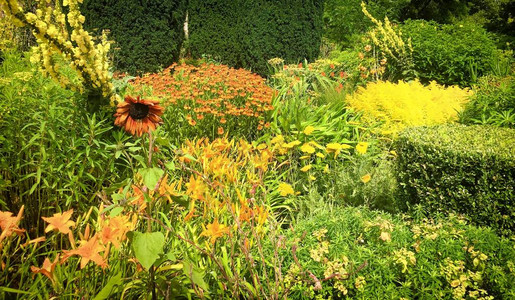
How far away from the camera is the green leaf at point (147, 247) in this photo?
1.36 m

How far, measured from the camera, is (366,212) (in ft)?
8.59

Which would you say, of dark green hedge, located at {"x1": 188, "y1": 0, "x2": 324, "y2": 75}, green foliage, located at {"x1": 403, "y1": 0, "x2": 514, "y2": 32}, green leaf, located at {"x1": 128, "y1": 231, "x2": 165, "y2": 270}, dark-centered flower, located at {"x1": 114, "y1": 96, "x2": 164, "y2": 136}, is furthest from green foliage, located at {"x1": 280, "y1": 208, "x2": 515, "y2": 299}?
green foliage, located at {"x1": 403, "y1": 0, "x2": 514, "y2": 32}

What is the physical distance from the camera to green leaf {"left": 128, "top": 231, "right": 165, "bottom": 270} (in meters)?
1.36

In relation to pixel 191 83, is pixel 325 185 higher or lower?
lower

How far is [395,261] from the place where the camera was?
1970mm

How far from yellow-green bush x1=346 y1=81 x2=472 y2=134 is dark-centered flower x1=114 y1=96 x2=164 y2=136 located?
122 inches

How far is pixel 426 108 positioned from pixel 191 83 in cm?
274

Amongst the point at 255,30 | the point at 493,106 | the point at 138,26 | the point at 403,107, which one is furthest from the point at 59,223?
the point at 255,30

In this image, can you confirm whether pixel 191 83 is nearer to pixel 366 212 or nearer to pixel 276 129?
pixel 276 129

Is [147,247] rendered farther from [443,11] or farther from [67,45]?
[443,11]

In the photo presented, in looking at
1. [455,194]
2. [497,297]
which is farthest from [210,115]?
[497,297]

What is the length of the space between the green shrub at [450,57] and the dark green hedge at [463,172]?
3.47m

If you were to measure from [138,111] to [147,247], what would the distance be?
604 mm

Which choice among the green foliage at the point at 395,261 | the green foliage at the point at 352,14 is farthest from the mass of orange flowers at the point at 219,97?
the green foliage at the point at 352,14
